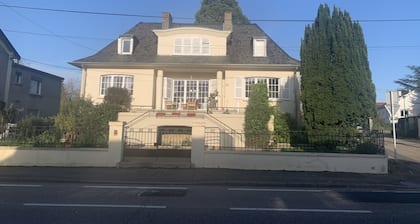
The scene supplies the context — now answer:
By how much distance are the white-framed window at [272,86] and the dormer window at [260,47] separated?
2063mm

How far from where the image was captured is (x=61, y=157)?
13695mm

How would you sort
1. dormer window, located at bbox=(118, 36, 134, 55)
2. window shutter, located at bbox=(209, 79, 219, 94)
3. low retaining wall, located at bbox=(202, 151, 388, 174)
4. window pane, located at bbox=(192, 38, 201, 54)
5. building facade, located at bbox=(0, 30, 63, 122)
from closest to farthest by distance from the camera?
low retaining wall, located at bbox=(202, 151, 388, 174)
window shutter, located at bbox=(209, 79, 219, 94)
window pane, located at bbox=(192, 38, 201, 54)
dormer window, located at bbox=(118, 36, 134, 55)
building facade, located at bbox=(0, 30, 63, 122)

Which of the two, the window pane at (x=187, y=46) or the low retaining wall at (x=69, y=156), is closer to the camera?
the low retaining wall at (x=69, y=156)

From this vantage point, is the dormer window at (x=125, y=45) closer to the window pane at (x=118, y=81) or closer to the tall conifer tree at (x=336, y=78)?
the window pane at (x=118, y=81)

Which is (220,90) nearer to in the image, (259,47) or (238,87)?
(238,87)

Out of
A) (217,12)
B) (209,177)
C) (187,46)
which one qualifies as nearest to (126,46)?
(187,46)

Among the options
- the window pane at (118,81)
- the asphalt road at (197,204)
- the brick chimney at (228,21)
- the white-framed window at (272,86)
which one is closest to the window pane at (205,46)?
the brick chimney at (228,21)

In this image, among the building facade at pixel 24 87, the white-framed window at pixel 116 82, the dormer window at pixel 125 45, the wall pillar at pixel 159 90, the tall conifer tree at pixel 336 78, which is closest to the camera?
the tall conifer tree at pixel 336 78

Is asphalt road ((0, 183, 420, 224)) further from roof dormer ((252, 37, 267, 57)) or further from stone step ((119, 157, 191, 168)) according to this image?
roof dormer ((252, 37, 267, 57))

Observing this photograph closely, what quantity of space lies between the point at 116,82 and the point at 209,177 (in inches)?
560

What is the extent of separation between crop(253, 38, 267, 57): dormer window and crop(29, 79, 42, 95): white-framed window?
21.5 metres

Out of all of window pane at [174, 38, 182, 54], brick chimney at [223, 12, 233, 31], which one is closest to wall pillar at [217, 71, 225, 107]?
window pane at [174, 38, 182, 54]

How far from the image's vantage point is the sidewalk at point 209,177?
10.8 metres

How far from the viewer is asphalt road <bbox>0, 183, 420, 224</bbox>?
6137mm
